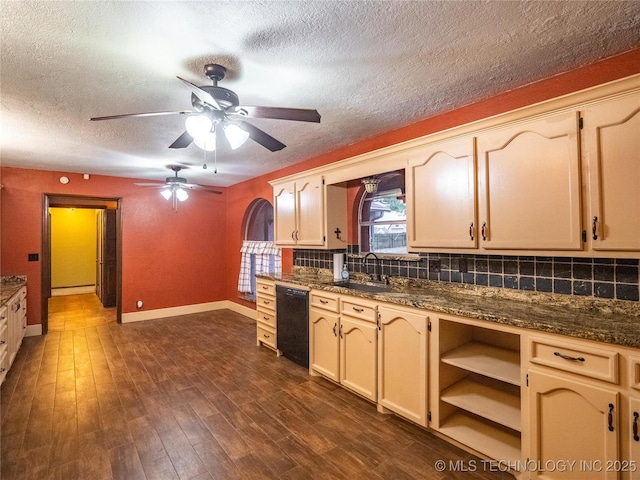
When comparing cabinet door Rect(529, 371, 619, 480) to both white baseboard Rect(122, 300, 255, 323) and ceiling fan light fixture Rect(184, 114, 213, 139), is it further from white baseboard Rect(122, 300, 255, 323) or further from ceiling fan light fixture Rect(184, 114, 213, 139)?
white baseboard Rect(122, 300, 255, 323)

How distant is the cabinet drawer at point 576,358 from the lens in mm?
1484

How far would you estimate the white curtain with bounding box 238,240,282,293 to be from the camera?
16.5 feet

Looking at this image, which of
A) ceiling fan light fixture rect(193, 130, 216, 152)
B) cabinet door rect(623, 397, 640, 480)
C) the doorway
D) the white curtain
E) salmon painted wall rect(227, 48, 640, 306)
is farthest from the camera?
the white curtain

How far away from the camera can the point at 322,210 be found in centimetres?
354

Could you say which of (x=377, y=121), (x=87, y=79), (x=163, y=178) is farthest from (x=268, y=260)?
(x=87, y=79)

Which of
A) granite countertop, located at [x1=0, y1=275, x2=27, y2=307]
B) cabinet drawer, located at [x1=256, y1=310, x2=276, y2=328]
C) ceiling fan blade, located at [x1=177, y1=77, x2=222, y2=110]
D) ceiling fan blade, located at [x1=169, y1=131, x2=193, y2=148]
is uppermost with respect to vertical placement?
ceiling fan blade, located at [x1=169, y1=131, x2=193, y2=148]

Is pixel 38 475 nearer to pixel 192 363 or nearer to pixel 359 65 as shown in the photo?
pixel 192 363

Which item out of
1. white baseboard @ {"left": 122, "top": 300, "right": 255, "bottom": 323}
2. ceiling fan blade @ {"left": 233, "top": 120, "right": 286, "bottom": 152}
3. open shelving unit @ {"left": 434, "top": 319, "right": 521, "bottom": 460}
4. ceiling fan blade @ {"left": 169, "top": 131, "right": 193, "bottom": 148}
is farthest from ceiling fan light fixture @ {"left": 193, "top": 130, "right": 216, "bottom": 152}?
white baseboard @ {"left": 122, "top": 300, "right": 255, "bottom": 323}

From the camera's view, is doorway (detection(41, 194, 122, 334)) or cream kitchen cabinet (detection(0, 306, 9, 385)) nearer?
cream kitchen cabinet (detection(0, 306, 9, 385))

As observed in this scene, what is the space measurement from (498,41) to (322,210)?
2.18 meters

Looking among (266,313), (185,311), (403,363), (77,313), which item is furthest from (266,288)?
(77,313)

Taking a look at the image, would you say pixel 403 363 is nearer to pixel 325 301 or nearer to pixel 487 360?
pixel 487 360

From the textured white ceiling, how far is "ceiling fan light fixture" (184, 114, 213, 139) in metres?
0.32

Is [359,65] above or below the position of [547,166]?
above
